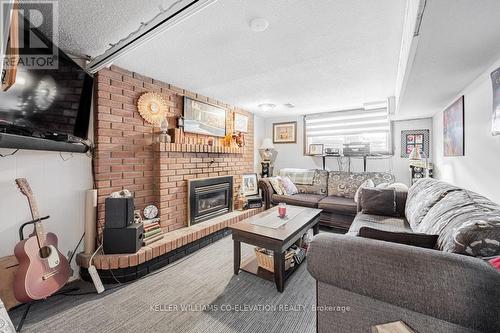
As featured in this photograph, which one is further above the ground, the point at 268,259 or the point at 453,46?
the point at 453,46

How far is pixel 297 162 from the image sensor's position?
4.84 meters

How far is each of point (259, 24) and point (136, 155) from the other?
78.3 inches

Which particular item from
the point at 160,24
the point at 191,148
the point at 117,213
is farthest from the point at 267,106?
the point at 117,213

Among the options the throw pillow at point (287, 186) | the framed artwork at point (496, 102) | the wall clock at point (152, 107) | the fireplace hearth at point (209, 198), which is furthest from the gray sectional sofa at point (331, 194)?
the wall clock at point (152, 107)

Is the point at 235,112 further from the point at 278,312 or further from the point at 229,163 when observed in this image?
Result: the point at 278,312

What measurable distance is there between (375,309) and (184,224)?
244 cm

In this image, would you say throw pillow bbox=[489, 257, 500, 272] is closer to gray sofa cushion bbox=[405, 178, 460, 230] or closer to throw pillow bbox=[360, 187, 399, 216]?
gray sofa cushion bbox=[405, 178, 460, 230]

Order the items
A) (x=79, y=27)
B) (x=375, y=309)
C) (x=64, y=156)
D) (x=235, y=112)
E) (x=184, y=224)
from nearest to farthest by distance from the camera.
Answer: (x=375, y=309) → (x=79, y=27) → (x=64, y=156) → (x=184, y=224) → (x=235, y=112)

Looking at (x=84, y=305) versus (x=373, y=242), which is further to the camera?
(x=84, y=305)

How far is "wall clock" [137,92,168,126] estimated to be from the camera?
2.54 metres

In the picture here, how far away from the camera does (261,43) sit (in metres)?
1.82

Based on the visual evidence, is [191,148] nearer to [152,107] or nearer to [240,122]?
[152,107]

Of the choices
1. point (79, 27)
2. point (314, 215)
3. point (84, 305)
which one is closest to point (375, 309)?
point (314, 215)

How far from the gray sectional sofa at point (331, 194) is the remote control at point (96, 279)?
268 centimetres
